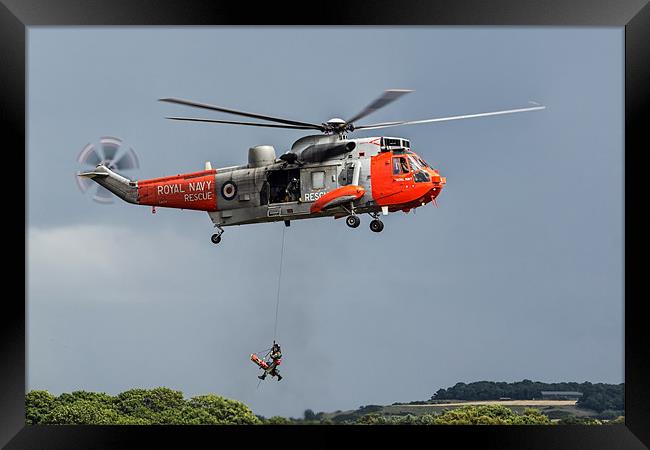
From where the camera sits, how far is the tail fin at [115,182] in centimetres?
1852

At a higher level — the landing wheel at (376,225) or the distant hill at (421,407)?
the landing wheel at (376,225)

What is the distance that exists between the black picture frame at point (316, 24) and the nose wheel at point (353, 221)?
134 inches

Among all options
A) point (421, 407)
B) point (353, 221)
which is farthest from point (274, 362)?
point (421, 407)

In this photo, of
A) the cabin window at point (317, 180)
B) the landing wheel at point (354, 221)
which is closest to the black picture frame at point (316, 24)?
the landing wheel at point (354, 221)

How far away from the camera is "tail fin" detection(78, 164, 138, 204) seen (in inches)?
729

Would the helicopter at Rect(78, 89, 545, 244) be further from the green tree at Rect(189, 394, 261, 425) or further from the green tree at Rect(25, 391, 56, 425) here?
the green tree at Rect(25, 391, 56, 425)

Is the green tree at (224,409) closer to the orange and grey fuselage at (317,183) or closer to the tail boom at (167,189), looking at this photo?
the tail boom at (167,189)

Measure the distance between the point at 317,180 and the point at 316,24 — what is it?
3569mm

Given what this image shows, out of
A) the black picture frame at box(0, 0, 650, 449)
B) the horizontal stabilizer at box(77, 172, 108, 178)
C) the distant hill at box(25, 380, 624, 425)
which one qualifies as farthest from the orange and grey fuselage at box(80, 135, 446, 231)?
the distant hill at box(25, 380, 624, 425)

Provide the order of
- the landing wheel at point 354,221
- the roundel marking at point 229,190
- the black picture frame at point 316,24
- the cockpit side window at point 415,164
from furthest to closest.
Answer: the roundel marking at point 229,190 < the cockpit side window at point 415,164 < the landing wheel at point 354,221 < the black picture frame at point 316,24

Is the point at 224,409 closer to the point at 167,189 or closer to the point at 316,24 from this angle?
the point at 167,189

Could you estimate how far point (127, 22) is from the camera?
1406 centimetres

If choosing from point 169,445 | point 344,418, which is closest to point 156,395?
point 344,418

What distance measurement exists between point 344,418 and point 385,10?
440 inches
